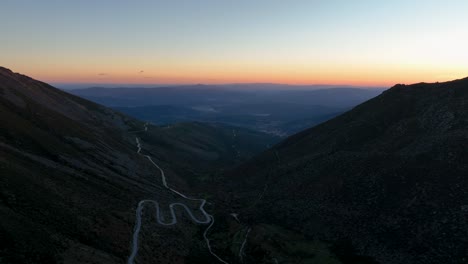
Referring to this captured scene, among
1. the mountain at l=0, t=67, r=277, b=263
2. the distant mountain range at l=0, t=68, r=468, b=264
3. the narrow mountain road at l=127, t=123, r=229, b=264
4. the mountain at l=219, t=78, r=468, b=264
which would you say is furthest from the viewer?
the mountain at l=219, t=78, r=468, b=264

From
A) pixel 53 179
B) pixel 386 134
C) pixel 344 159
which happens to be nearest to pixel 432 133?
pixel 386 134

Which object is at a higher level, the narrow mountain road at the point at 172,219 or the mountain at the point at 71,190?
the mountain at the point at 71,190

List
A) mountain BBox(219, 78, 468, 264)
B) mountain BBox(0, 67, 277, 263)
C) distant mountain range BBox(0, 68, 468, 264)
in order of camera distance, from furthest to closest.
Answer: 1. mountain BBox(219, 78, 468, 264)
2. distant mountain range BBox(0, 68, 468, 264)
3. mountain BBox(0, 67, 277, 263)

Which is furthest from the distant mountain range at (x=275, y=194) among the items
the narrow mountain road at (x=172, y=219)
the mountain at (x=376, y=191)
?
the narrow mountain road at (x=172, y=219)

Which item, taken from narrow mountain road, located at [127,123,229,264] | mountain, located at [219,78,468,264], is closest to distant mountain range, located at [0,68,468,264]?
mountain, located at [219,78,468,264]

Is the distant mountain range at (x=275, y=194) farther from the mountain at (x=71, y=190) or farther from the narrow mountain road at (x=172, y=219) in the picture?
the narrow mountain road at (x=172, y=219)

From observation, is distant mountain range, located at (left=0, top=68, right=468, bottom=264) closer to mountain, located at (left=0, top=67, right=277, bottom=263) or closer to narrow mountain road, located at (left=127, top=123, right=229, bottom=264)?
mountain, located at (left=0, top=67, right=277, bottom=263)
